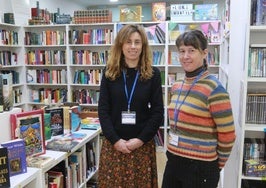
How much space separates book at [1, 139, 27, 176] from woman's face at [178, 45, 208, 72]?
3.52 ft

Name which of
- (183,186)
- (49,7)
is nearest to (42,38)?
(49,7)

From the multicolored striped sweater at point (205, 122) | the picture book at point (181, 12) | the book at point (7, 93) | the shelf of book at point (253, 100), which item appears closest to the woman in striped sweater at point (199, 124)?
the multicolored striped sweater at point (205, 122)

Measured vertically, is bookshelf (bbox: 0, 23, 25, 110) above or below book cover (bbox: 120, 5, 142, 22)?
below

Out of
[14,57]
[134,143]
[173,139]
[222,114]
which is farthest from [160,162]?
[14,57]

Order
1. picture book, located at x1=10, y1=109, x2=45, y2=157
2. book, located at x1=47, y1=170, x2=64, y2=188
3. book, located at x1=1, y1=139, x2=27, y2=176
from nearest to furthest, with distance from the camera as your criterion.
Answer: book, located at x1=1, y1=139, x2=27, y2=176, picture book, located at x1=10, y1=109, x2=45, y2=157, book, located at x1=47, y1=170, x2=64, y2=188

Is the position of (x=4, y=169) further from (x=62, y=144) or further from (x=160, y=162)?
(x=160, y=162)

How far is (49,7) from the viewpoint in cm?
727

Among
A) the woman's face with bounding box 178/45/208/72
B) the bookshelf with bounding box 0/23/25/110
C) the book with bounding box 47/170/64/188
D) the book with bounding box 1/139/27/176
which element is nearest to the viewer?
the woman's face with bounding box 178/45/208/72

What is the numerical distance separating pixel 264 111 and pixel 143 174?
3.22 ft

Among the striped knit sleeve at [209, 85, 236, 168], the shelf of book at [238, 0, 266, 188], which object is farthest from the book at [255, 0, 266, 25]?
the striped knit sleeve at [209, 85, 236, 168]

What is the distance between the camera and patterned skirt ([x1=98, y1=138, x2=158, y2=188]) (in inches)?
69.9

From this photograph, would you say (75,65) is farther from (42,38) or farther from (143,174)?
(143,174)

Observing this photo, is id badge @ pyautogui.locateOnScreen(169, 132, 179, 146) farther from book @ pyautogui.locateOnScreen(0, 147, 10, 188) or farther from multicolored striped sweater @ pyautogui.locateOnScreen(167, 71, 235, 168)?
book @ pyautogui.locateOnScreen(0, 147, 10, 188)

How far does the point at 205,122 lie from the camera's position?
144 centimetres
